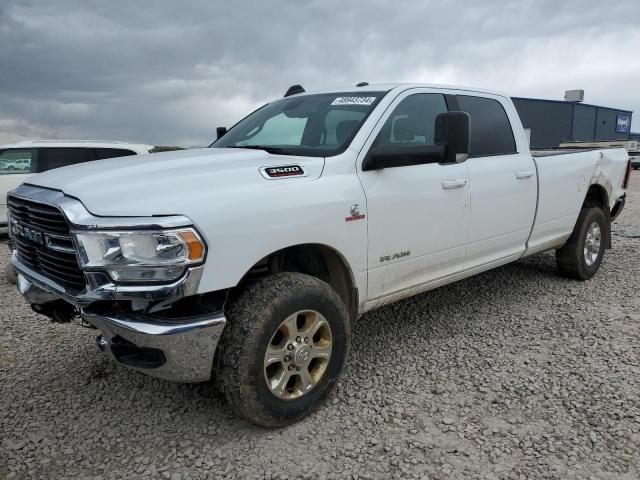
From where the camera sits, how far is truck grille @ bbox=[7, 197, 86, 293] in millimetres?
2516

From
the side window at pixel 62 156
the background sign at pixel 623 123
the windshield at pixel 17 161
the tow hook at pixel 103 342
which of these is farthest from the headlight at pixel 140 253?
the background sign at pixel 623 123

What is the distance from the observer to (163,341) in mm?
2352

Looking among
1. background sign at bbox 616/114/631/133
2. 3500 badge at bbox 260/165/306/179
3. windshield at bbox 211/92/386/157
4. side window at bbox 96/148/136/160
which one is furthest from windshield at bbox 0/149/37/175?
background sign at bbox 616/114/631/133

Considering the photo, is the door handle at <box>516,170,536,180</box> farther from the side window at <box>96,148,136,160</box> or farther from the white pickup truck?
the side window at <box>96,148,136,160</box>

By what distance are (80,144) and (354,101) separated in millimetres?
7647

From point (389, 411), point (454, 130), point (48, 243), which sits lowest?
point (389, 411)

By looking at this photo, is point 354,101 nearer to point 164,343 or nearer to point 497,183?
point 497,183

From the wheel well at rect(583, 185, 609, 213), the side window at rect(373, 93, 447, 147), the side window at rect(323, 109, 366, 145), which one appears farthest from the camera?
the wheel well at rect(583, 185, 609, 213)

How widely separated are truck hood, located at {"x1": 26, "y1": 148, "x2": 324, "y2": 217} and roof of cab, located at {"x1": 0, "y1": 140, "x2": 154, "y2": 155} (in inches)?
268

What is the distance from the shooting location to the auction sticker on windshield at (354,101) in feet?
11.4

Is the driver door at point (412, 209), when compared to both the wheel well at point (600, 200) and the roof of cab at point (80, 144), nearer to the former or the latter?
the wheel well at point (600, 200)

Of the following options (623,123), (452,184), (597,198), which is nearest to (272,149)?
(452,184)

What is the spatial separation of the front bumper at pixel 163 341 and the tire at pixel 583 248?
4213 millimetres

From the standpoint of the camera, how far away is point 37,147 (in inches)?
371
